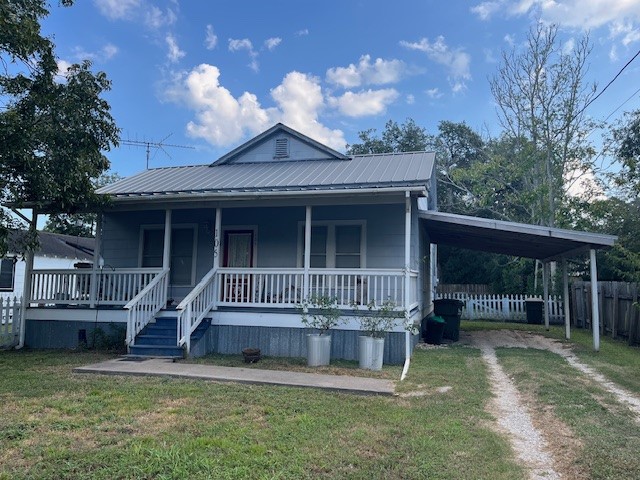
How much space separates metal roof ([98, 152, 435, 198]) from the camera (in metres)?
10.3

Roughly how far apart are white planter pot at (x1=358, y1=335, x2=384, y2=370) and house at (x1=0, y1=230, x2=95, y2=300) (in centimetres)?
1351

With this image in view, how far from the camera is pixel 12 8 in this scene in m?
7.87

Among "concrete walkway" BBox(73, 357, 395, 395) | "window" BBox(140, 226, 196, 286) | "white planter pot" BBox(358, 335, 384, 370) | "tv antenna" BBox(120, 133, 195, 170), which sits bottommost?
"concrete walkway" BBox(73, 357, 395, 395)

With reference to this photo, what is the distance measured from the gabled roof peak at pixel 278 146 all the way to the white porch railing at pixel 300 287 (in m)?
4.31

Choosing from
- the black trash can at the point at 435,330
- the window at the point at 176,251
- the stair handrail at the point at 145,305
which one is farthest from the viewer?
the black trash can at the point at 435,330

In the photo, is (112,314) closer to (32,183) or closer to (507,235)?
(32,183)

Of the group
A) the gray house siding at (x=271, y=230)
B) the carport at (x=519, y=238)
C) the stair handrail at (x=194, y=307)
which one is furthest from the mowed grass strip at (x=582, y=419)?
the stair handrail at (x=194, y=307)

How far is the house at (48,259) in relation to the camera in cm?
1966

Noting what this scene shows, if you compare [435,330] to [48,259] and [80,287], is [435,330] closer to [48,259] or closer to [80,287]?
[80,287]

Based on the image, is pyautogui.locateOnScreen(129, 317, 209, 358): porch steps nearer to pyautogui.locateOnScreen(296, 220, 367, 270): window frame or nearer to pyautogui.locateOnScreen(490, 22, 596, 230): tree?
pyautogui.locateOnScreen(296, 220, 367, 270): window frame

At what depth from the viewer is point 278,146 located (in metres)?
14.1

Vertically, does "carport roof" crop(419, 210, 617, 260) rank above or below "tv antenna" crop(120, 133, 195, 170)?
below

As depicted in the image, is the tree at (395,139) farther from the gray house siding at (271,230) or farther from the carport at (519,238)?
the gray house siding at (271,230)

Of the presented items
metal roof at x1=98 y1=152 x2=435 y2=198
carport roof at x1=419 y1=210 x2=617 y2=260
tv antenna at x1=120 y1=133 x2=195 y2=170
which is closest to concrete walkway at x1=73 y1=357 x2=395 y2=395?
metal roof at x1=98 y1=152 x2=435 y2=198
